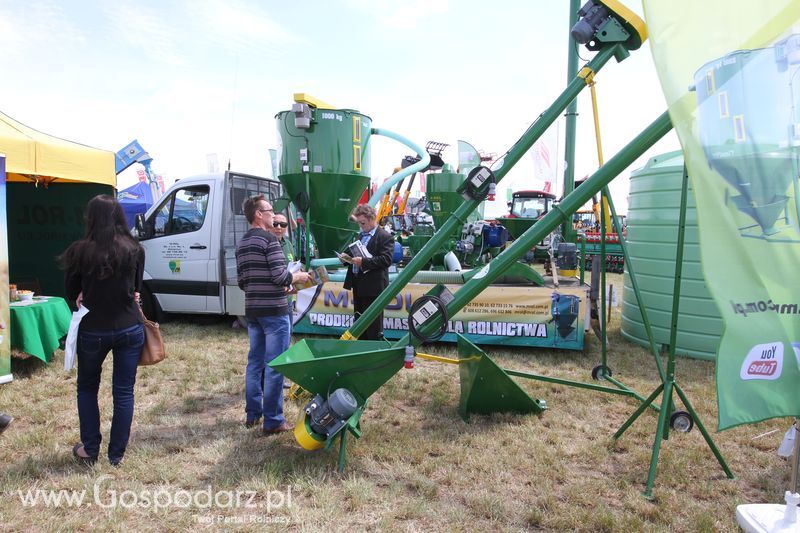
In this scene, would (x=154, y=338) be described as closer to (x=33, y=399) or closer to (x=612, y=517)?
(x=33, y=399)

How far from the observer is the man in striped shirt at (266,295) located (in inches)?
135

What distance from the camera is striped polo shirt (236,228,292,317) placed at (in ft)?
11.2

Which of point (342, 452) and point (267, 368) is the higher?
point (267, 368)

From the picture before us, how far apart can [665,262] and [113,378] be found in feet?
18.2

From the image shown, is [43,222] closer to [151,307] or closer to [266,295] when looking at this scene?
[151,307]

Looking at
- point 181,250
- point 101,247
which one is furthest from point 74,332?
A: point 181,250

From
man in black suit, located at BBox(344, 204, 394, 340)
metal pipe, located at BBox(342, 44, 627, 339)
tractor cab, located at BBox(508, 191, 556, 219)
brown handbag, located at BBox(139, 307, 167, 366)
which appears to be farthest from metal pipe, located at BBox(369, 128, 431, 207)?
tractor cab, located at BBox(508, 191, 556, 219)

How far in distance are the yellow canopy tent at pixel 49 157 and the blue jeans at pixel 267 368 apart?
339 centimetres

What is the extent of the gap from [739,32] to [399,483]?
2683 mm

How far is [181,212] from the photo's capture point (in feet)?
22.7

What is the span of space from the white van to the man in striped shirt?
123 inches

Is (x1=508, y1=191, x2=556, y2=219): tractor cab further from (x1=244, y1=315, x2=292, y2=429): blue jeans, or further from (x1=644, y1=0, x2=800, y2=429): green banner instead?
(x1=644, y1=0, x2=800, y2=429): green banner

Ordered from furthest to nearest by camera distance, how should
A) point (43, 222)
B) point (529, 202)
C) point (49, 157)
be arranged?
1. point (529, 202)
2. point (43, 222)
3. point (49, 157)

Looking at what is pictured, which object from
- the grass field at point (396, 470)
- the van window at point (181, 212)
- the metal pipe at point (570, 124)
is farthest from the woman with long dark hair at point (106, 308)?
the metal pipe at point (570, 124)
